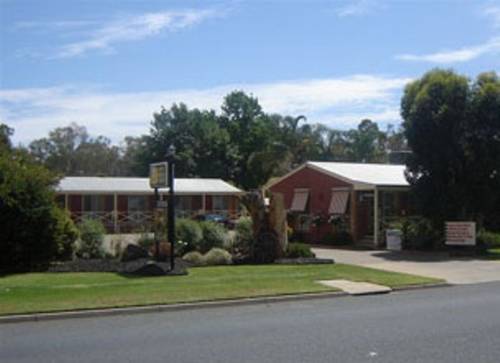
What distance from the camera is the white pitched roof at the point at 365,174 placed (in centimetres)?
3066

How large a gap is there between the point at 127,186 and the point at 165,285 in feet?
101

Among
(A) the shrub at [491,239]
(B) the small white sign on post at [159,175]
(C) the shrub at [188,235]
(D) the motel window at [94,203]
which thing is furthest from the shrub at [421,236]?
(D) the motel window at [94,203]

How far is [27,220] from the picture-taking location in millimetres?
19016

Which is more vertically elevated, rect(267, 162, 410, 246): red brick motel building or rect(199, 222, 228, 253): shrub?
rect(267, 162, 410, 246): red brick motel building

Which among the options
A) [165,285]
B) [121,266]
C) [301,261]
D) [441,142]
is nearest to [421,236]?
[441,142]

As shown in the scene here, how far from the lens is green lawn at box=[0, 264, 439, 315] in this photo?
13.5 metres

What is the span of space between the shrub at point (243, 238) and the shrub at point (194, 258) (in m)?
1.80

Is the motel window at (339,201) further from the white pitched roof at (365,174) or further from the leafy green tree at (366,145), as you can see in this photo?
the leafy green tree at (366,145)

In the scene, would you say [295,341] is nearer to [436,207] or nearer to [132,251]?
[132,251]

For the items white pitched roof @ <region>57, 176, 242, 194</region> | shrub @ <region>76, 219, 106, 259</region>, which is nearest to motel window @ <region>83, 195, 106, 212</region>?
white pitched roof @ <region>57, 176, 242, 194</region>

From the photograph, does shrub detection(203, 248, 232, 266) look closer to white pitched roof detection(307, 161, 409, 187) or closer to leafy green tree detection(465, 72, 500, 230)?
white pitched roof detection(307, 161, 409, 187)

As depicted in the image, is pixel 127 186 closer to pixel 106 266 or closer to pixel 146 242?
pixel 146 242

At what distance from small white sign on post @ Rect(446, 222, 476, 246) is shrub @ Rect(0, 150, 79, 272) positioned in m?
14.5

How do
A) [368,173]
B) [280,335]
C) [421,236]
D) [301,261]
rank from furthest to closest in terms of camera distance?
[368,173] → [421,236] → [301,261] → [280,335]
